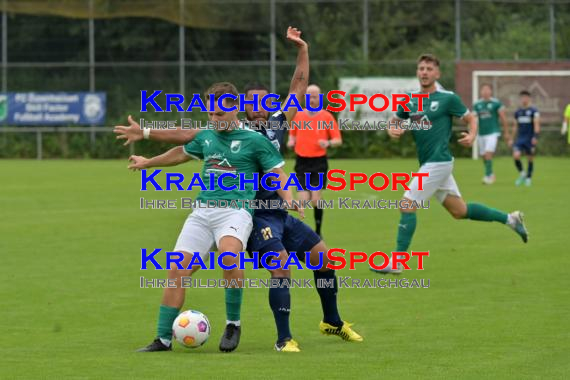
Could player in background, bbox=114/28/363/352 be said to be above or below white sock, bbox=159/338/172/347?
above

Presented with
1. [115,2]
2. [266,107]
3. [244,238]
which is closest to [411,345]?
[244,238]

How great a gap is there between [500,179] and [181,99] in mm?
14910

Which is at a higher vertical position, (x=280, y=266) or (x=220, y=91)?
(x=220, y=91)

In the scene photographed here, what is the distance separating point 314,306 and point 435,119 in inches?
138

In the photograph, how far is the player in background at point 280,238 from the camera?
916 centimetres

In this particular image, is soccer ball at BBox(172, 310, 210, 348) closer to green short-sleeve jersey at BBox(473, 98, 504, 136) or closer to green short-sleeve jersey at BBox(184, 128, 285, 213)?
green short-sleeve jersey at BBox(184, 128, 285, 213)

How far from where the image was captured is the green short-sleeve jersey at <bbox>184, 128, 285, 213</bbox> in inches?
364

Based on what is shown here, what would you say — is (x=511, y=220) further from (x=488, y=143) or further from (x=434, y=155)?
(x=488, y=143)

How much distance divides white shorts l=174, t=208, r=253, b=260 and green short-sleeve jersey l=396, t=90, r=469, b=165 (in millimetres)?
5324

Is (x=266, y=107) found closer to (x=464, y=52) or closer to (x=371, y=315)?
(x=371, y=315)

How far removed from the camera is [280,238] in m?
9.34

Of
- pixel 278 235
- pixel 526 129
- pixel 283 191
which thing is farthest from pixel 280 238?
pixel 526 129

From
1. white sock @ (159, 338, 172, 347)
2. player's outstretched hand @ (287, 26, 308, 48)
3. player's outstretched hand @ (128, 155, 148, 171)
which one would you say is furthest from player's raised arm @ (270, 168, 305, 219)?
player's outstretched hand @ (287, 26, 308, 48)

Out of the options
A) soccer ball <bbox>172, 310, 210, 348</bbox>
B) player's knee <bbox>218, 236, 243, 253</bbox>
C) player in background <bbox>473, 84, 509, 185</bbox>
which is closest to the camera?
player's knee <bbox>218, 236, 243, 253</bbox>
